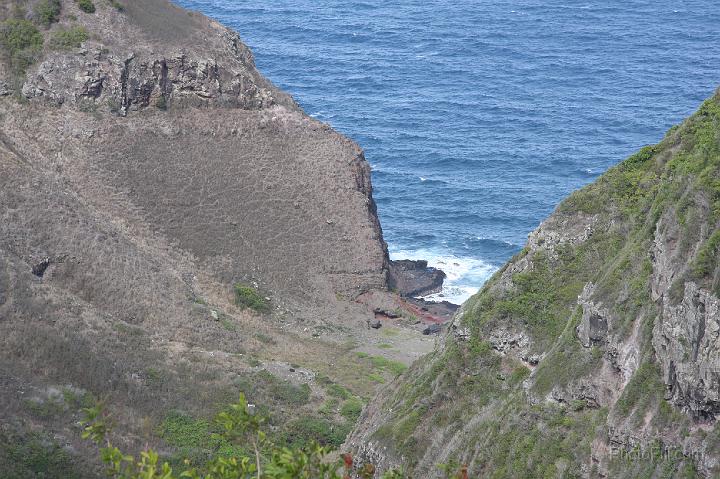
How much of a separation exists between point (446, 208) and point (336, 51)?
152 feet

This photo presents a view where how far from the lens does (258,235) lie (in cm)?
8162

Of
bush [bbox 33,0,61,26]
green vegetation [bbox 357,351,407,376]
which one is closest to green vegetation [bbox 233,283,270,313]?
green vegetation [bbox 357,351,407,376]

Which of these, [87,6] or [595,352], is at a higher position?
[87,6]

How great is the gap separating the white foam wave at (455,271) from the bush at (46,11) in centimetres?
3081

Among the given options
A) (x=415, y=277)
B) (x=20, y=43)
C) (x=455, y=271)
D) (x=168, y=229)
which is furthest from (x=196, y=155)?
(x=455, y=271)

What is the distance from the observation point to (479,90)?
134 meters

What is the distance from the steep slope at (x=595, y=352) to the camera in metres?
38.6

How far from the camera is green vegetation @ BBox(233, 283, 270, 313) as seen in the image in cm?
7575

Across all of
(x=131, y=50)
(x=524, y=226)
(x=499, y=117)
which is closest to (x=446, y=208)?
(x=524, y=226)

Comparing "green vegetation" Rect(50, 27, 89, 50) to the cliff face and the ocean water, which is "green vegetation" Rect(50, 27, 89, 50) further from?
the ocean water

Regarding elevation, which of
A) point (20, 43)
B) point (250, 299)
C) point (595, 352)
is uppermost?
point (20, 43)

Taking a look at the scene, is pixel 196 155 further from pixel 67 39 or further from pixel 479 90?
pixel 479 90

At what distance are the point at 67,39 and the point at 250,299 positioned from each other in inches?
916

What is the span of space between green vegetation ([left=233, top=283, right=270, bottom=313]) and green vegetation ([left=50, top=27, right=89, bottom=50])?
21.1 m
